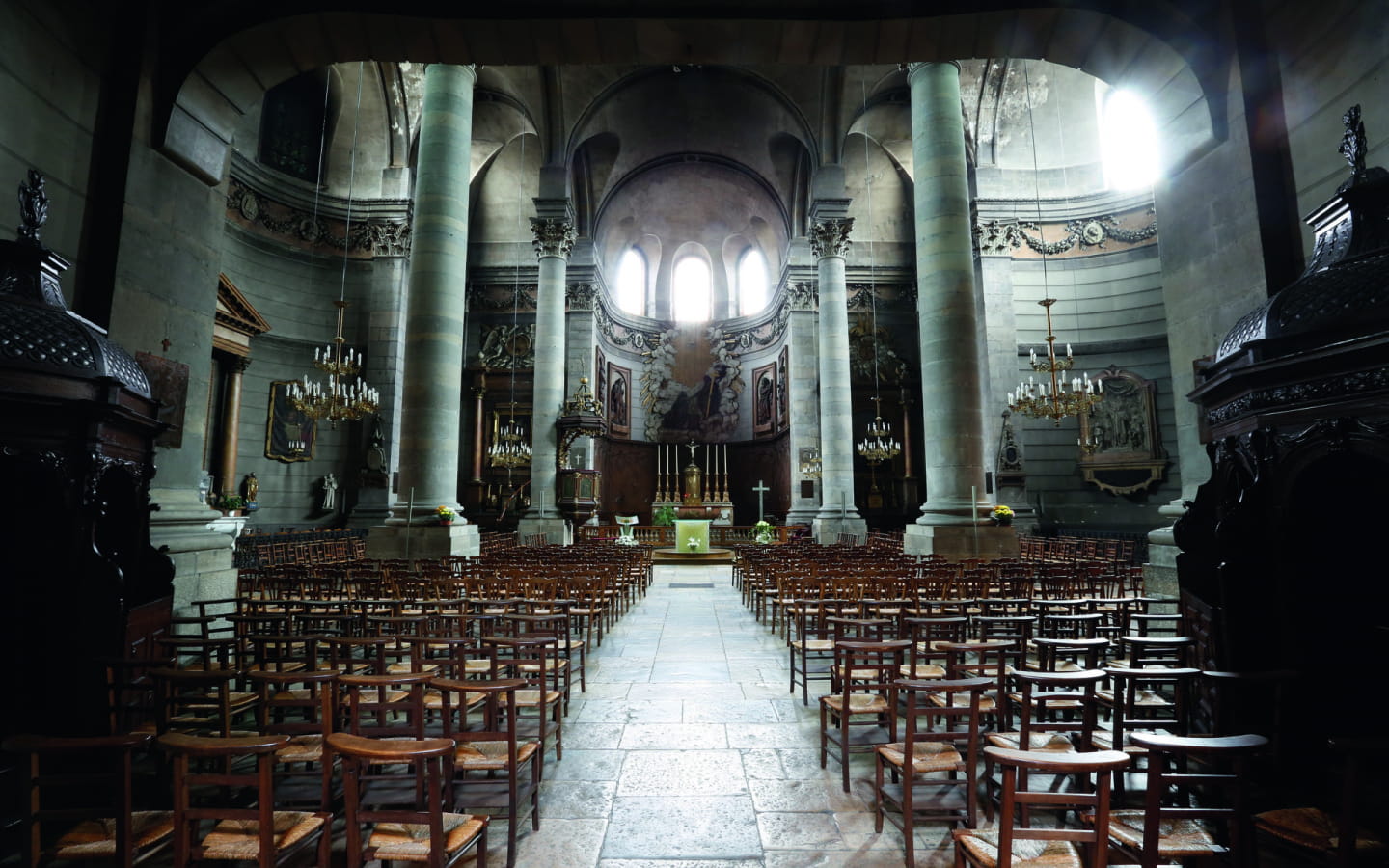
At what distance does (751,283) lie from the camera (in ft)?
106

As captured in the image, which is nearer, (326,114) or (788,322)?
(326,114)

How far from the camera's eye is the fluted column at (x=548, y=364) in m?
19.2

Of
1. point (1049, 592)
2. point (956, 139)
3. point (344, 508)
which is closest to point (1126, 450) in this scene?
point (956, 139)

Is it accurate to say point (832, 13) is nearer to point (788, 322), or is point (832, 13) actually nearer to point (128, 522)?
point (128, 522)

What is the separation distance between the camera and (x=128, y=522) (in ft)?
15.2

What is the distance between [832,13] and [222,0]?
19.9 feet

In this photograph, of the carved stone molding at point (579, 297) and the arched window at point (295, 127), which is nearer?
the arched window at point (295, 127)

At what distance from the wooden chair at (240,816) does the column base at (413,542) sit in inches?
352

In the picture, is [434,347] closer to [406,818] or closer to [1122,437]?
[406,818]

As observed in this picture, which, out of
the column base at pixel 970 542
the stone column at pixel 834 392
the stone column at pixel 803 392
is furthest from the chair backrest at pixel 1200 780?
the stone column at pixel 803 392

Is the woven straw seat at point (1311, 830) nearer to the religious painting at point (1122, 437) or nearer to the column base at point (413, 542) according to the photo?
the column base at point (413, 542)

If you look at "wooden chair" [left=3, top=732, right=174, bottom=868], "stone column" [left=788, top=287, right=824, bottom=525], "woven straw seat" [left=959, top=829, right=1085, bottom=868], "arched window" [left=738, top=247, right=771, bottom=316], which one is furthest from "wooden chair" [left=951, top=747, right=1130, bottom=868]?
"arched window" [left=738, top=247, right=771, bottom=316]

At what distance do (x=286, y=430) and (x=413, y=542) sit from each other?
10.8m

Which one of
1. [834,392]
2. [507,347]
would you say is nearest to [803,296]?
[834,392]
